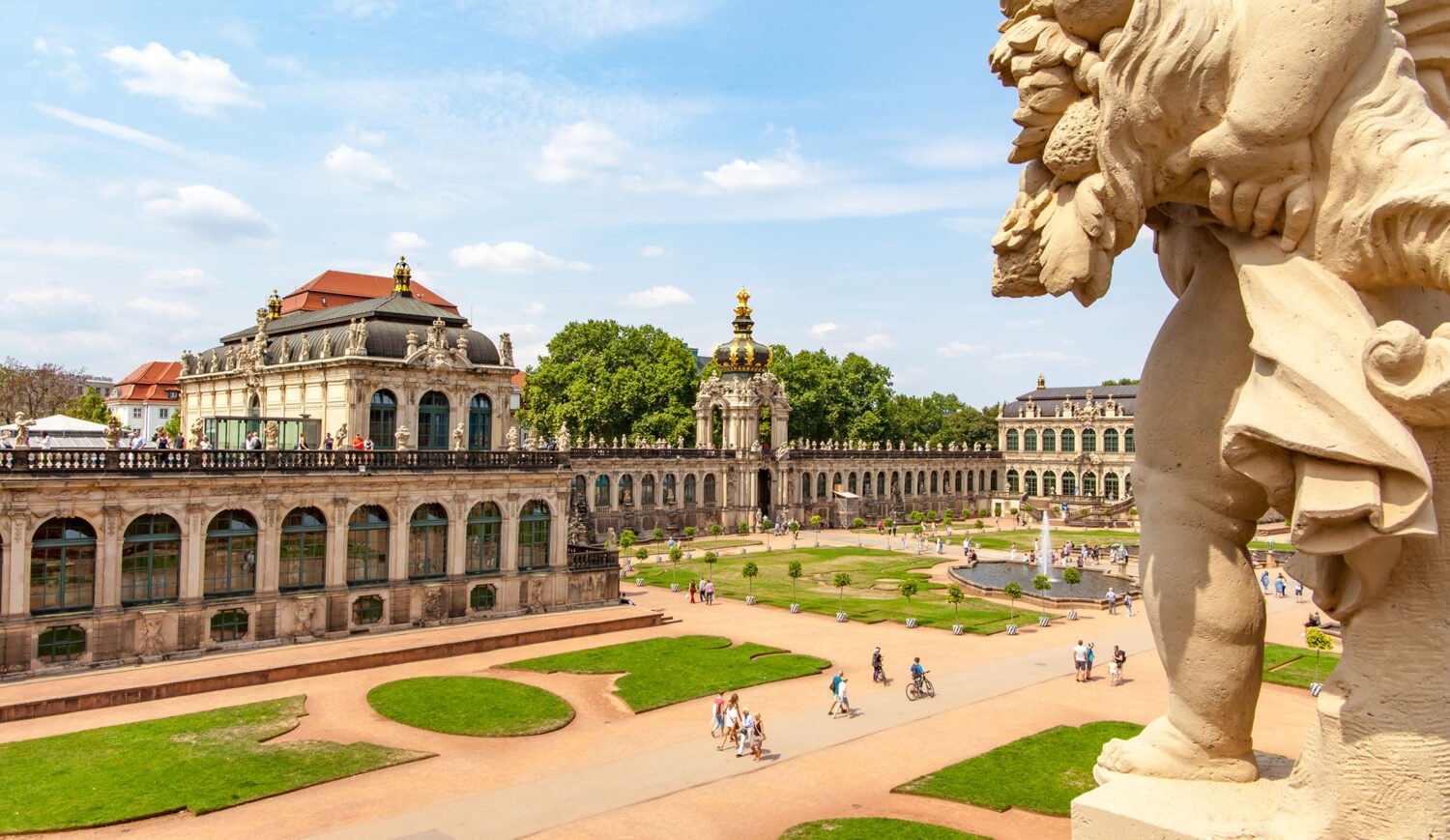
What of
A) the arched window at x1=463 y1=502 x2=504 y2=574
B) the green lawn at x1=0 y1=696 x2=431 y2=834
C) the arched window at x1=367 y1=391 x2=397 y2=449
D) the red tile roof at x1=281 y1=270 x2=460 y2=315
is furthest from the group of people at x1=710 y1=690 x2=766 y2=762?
the red tile roof at x1=281 y1=270 x2=460 y2=315

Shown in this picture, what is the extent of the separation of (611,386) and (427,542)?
47.6 metres

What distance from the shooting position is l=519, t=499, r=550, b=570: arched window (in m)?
39.9

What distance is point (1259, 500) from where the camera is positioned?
592 centimetres

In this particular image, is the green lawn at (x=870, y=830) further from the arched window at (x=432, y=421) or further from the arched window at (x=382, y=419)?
the arched window at (x=432, y=421)

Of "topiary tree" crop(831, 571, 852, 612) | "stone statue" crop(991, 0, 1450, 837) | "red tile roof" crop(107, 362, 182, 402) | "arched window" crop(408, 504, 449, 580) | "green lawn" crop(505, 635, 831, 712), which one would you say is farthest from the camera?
"red tile roof" crop(107, 362, 182, 402)

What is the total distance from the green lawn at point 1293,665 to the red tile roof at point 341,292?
58.8 m

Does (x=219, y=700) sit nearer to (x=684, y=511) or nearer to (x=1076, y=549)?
(x=684, y=511)

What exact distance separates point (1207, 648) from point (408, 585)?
3391 centimetres

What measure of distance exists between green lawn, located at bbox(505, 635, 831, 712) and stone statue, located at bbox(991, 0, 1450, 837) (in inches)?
871

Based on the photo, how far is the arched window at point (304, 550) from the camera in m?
33.8

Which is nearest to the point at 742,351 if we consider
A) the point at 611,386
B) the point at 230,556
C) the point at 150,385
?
the point at 611,386

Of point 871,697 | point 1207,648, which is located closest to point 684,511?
point 871,697

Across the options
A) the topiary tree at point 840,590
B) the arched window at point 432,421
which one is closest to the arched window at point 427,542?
the arched window at point 432,421

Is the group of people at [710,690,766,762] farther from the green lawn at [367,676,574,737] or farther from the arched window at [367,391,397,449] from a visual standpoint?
the arched window at [367,391,397,449]
